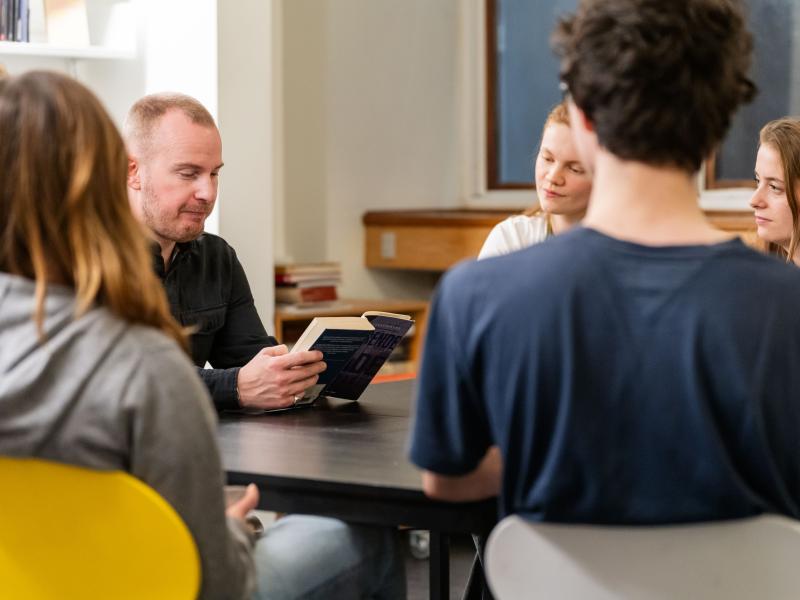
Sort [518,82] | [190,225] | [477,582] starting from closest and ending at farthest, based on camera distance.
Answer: [477,582] → [190,225] → [518,82]

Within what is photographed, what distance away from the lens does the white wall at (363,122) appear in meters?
4.73

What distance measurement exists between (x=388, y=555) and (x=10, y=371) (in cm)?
73

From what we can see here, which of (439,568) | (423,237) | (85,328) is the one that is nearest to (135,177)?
(439,568)

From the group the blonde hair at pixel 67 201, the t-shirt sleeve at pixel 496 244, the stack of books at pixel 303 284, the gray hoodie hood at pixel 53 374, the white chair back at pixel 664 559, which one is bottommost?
the white chair back at pixel 664 559

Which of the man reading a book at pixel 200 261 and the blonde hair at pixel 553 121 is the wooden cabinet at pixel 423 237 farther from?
the man reading a book at pixel 200 261

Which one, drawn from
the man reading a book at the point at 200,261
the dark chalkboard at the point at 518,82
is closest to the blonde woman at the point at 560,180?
the man reading a book at the point at 200,261

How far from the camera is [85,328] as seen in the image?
4.35 feet

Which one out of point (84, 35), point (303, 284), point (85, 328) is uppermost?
point (84, 35)

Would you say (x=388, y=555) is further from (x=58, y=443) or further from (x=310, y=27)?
(x=310, y=27)

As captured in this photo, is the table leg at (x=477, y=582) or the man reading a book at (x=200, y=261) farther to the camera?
the man reading a book at (x=200, y=261)

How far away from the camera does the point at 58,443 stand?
51.6 inches

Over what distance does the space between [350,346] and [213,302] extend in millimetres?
482

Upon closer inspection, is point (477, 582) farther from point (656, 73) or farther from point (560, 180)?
point (656, 73)

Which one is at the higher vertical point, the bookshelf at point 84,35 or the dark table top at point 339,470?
the bookshelf at point 84,35
